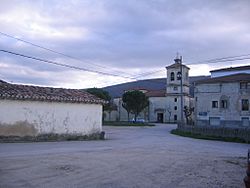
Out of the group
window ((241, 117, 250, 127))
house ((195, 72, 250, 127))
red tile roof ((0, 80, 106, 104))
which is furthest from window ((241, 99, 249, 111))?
red tile roof ((0, 80, 106, 104))

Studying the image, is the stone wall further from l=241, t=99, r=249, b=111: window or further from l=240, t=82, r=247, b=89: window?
l=240, t=82, r=247, b=89: window

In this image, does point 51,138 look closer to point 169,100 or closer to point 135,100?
point 135,100

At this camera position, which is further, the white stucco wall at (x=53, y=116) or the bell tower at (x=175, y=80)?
the bell tower at (x=175, y=80)

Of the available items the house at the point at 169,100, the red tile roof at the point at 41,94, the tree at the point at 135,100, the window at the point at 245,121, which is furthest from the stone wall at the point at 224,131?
the house at the point at 169,100

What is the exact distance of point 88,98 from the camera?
28.6 metres

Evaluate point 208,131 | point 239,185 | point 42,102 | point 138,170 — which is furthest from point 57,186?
point 208,131

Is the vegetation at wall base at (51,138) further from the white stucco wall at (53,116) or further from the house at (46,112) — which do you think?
the white stucco wall at (53,116)

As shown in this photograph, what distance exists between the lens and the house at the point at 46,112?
75.4 feet

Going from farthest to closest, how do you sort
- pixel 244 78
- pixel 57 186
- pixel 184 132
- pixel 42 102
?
pixel 244 78 → pixel 184 132 → pixel 42 102 → pixel 57 186

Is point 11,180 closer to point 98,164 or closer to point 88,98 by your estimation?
point 98,164

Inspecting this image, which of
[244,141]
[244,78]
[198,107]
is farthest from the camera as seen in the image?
[198,107]

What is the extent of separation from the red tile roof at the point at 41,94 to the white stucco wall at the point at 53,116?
375 mm

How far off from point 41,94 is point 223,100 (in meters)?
38.1

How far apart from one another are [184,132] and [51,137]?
21424 millimetres
